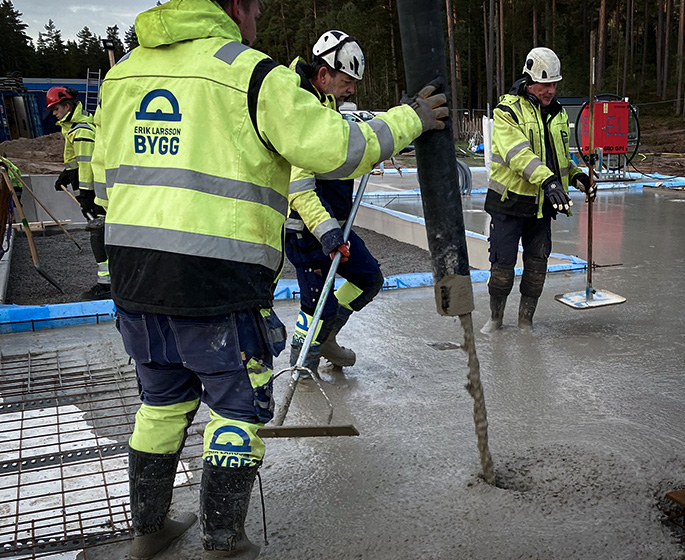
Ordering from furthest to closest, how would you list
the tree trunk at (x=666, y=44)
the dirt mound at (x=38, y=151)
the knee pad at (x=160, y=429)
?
the tree trunk at (x=666, y=44), the dirt mound at (x=38, y=151), the knee pad at (x=160, y=429)

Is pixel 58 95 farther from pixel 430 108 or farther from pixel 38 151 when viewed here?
pixel 38 151

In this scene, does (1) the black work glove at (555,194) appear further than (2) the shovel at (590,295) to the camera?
No

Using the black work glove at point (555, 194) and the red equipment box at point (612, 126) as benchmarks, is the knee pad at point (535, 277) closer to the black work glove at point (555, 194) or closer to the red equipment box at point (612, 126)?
the black work glove at point (555, 194)

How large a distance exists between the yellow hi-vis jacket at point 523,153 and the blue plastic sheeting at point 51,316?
3023mm

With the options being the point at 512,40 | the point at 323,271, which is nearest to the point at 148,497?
the point at 323,271

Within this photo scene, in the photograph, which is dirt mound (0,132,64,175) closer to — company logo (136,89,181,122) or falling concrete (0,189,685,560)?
falling concrete (0,189,685,560)

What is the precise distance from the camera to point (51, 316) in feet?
16.4

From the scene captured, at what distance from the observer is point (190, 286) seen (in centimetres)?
194

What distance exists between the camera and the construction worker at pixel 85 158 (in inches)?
261

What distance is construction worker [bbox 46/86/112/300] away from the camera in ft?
21.7

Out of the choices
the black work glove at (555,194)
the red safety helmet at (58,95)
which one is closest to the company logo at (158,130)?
the black work glove at (555,194)

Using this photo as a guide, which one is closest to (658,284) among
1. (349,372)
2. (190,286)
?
(349,372)

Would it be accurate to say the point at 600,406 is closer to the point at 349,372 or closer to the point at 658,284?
the point at 349,372

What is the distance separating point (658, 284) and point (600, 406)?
2.91 meters
